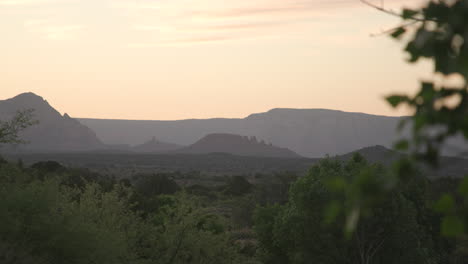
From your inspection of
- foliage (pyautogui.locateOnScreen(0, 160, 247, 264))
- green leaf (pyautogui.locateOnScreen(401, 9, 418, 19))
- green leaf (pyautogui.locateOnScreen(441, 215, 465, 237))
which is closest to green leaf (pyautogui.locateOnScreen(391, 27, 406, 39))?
green leaf (pyautogui.locateOnScreen(401, 9, 418, 19))

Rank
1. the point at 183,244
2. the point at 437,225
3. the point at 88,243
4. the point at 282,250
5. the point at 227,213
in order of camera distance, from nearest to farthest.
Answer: the point at 88,243, the point at 183,244, the point at 282,250, the point at 437,225, the point at 227,213

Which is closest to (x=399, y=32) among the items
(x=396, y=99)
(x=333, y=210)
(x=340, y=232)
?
(x=396, y=99)

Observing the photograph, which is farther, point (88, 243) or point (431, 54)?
point (88, 243)

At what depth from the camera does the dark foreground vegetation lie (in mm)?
17219

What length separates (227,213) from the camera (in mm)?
59469

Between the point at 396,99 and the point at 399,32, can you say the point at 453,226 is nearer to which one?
the point at 396,99

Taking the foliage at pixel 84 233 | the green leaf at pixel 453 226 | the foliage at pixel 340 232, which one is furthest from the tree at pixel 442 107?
the foliage at pixel 340 232

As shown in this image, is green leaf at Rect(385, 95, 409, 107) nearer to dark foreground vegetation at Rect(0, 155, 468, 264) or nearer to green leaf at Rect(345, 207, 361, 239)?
green leaf at Rect(345, 207, 361, 239)

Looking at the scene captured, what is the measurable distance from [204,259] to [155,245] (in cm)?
206

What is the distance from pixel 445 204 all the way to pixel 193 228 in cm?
2034

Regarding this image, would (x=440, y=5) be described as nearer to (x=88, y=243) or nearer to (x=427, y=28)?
(x=427, y=28)

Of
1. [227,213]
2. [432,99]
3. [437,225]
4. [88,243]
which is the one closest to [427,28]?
[432,99]

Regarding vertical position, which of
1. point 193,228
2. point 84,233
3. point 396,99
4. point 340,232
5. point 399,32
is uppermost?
point 399,32

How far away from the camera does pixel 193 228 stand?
2278 cm
